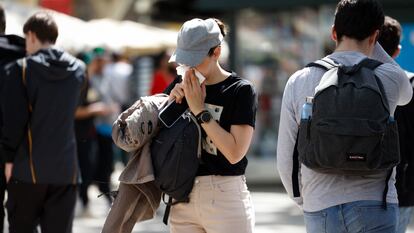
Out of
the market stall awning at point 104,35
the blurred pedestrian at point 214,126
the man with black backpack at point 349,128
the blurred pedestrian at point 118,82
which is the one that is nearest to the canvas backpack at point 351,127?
the man with black backpack at point 349,128

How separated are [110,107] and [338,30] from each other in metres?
6.55

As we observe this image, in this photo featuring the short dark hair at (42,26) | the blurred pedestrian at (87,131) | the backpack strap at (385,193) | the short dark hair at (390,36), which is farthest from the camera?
the blurred pedestrian at (87,131)

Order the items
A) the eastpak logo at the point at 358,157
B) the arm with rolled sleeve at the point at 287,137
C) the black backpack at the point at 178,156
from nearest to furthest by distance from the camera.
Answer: the eastpak logo at the point at 358,157 → the arm with rolled sleeve at the point at 287,137 → the black backpack at the point at 178,156

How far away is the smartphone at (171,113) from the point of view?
4105 mm

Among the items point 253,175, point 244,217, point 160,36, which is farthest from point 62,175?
point 160,36

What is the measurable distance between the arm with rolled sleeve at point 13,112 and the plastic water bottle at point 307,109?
8.30 feet

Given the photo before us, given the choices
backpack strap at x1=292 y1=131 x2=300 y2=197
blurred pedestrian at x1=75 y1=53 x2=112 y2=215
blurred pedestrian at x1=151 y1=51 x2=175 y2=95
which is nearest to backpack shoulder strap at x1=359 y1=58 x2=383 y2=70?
backpack strap at x1=292 y1=131 x2=300 y2=197

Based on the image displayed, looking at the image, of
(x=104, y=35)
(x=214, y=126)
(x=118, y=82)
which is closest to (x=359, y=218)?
(x=214, y=126)

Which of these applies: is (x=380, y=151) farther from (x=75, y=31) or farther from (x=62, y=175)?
(x=75, y=31)

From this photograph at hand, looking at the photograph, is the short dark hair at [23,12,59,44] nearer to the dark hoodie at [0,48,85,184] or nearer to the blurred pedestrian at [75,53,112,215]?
the dark hoodie at [0,48,85,184]

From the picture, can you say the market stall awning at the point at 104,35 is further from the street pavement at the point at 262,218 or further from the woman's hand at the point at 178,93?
the woman's hand at the point at 178,93

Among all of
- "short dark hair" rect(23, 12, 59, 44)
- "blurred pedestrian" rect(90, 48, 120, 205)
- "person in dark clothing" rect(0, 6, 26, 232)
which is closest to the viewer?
"short dark hair" rect(23, 12, 59, 44)

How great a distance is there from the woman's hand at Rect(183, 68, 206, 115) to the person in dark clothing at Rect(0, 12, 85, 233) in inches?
77.5

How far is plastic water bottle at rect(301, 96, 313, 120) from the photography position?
3709 millimetres
